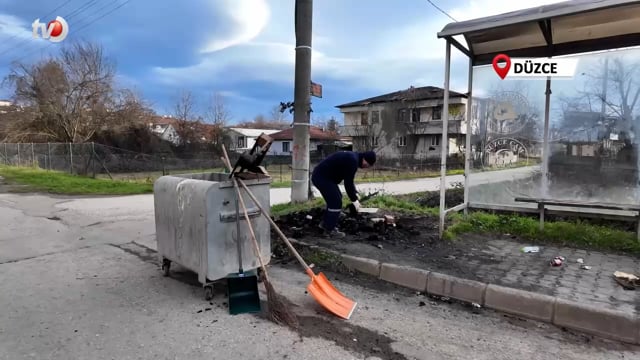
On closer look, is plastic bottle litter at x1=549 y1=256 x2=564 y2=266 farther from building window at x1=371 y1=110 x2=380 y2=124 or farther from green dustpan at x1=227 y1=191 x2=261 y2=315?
building window at x1=371 y1=110 x2=380 y2=124

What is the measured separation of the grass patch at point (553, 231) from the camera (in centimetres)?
563

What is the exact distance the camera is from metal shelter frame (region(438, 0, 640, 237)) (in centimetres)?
513

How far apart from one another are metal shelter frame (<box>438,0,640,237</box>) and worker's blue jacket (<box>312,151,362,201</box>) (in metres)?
1.31

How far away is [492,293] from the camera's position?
4.08m

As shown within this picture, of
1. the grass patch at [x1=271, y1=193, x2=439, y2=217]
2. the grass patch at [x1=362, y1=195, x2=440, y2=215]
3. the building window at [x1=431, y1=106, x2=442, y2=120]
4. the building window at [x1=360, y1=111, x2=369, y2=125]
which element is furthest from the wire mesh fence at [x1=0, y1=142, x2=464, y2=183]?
the building window at [x1=360, y1=111, x2=369, y2=125]

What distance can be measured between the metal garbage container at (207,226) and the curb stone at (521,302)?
1.46 metres

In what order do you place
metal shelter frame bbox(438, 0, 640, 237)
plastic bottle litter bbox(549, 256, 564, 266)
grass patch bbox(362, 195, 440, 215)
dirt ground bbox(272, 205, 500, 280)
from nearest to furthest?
plastic bottle litter bbox(549, 256, 564, 266) < dirt ground bbox(272, 205, 500, 280) < metal shelter frame bbox(438, 0, 640, 237) < grass patch bbox(362, 195, 440, 215)

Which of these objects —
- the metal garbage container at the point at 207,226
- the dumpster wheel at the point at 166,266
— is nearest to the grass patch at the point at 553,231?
the metal garbage container at the point at 207,226

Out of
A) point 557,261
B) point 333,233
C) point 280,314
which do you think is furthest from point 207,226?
point 557,261

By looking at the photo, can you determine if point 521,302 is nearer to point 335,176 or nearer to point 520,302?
point 520,302

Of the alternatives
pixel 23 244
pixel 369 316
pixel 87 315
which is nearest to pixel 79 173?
pixel 23 244

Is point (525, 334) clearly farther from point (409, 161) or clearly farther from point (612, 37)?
point (409, 161)

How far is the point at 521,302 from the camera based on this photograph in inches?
153

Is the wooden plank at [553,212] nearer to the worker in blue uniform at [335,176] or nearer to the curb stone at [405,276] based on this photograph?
the worker in blue uniform at [335,176]
